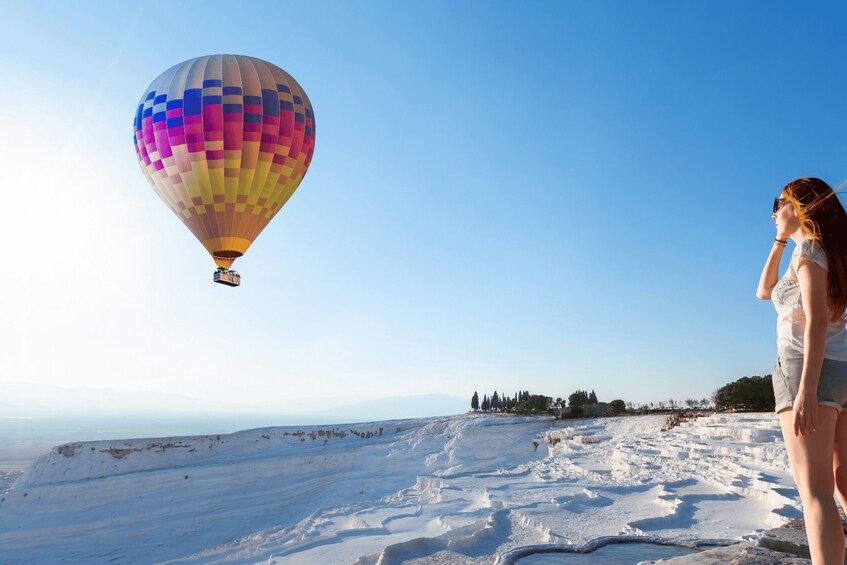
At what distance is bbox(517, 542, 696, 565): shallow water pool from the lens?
4.95m

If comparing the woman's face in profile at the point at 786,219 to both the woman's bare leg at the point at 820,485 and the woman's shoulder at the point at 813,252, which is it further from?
the woman's bare leg at the point at 820,485

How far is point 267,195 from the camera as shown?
20.0 m

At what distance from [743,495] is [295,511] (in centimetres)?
1475

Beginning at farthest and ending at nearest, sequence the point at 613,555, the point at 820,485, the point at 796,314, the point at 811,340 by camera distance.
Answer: the point at 613,555 < the point at 796,314 < the point at 820,485 < the point at 811,340

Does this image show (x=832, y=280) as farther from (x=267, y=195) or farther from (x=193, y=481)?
(x=193, y=481)

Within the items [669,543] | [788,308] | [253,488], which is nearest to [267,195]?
[253,488]

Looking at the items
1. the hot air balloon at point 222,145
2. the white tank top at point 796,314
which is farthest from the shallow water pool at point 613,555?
the hot air balloon at point 222,145

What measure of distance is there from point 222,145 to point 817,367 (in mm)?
18886

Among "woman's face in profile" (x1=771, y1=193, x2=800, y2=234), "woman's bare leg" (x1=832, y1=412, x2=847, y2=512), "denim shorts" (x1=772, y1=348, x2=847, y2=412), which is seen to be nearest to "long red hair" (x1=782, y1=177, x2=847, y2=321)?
"woman's face in profile" (x1=771, y1=193, x2=800, y2=234)

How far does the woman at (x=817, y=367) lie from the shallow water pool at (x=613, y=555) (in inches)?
92.2

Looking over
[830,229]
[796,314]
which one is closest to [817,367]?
[796,314]

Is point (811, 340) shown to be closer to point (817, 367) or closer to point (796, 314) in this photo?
point (817, 367)

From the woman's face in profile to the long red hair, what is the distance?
108mm

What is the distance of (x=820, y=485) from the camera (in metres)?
2.82
